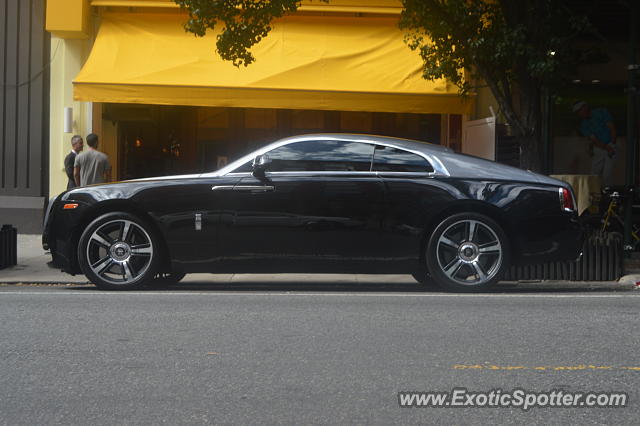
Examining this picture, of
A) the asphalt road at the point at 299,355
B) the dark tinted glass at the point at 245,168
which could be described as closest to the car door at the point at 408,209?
the asphalt road at the point at 299,355

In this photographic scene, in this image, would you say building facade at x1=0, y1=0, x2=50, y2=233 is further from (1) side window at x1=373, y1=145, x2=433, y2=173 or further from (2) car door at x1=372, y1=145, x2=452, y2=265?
(2) car door at x1=372, y1=145, x2=452, y2=265

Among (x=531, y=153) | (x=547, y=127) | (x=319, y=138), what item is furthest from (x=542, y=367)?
(x=547, y=127)

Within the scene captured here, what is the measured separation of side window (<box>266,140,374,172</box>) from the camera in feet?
31.6

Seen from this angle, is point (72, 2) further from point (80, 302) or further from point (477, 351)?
point (477, 351)

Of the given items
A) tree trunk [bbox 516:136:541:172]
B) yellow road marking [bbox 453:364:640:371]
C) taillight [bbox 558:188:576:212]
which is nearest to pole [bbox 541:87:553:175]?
tree trunk [bbox 516:136:541:172]

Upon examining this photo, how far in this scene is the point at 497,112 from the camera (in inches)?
643

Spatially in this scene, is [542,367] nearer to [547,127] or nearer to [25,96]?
[547,127]

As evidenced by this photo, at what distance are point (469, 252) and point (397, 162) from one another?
1.10 meters

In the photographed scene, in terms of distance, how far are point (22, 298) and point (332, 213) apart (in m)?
2.90

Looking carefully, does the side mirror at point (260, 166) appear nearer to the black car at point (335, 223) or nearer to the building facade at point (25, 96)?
the black car at point (335, 223)

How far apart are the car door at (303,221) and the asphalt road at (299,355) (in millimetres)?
502

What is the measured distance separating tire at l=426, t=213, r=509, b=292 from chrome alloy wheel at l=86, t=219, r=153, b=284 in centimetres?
273

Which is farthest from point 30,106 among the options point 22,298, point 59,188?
point 22,298

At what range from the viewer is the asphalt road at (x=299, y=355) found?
15.6 ft
